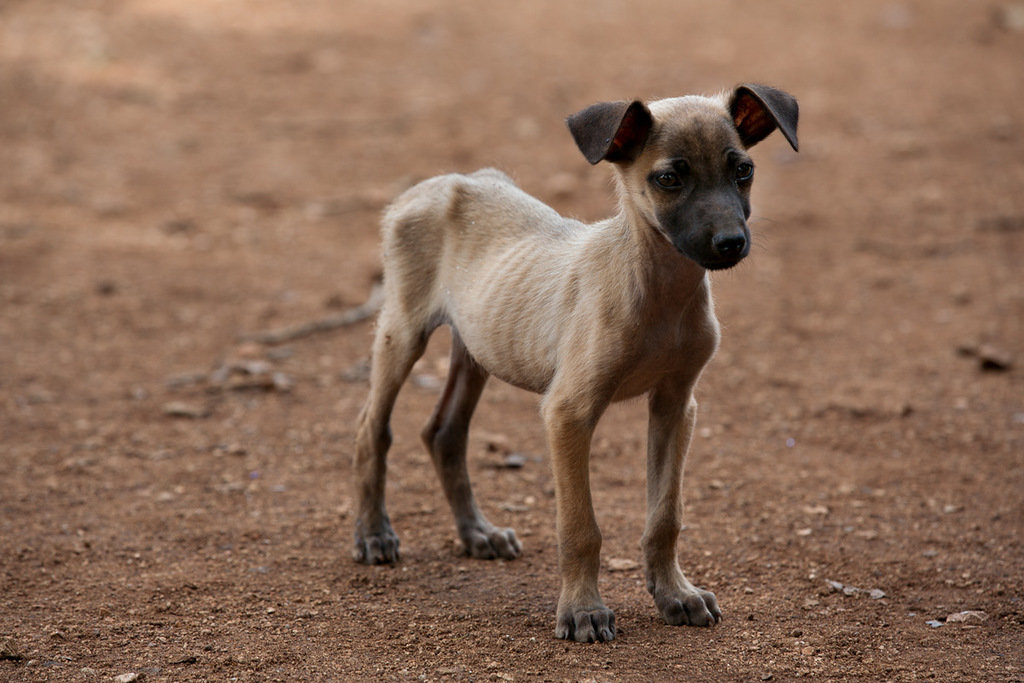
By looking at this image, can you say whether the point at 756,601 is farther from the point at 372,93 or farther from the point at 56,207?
the point at 372,93

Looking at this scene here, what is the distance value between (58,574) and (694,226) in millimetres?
3429

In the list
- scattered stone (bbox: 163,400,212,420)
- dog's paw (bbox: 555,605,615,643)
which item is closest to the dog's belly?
dog's paw (bbox: 555,605,615,643)

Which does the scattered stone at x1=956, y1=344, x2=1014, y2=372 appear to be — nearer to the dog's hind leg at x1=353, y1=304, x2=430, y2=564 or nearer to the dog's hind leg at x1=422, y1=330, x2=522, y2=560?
the dog's hind leg at x1=422, y1=330, x2=522, y2=560

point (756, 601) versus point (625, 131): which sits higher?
point (625, 131)

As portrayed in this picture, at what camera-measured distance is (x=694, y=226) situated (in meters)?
4.46

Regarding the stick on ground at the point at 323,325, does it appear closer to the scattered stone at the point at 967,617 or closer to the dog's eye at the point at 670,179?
the dog's eye at the point at 670,179

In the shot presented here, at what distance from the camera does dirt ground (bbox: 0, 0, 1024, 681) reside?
5.12 m

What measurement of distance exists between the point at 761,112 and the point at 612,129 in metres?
0.71

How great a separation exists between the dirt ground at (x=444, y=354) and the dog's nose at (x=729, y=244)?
5.39ft

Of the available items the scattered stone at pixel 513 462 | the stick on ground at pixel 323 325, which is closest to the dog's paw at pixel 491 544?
the scattered stone at pixel 513 462

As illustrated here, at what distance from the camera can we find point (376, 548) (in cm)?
589

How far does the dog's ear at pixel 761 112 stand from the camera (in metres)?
4.71

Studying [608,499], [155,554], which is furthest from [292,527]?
[608,499]

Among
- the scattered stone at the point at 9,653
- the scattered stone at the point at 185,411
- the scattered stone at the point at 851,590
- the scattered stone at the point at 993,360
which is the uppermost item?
the scattered stone at the point at 993,360
